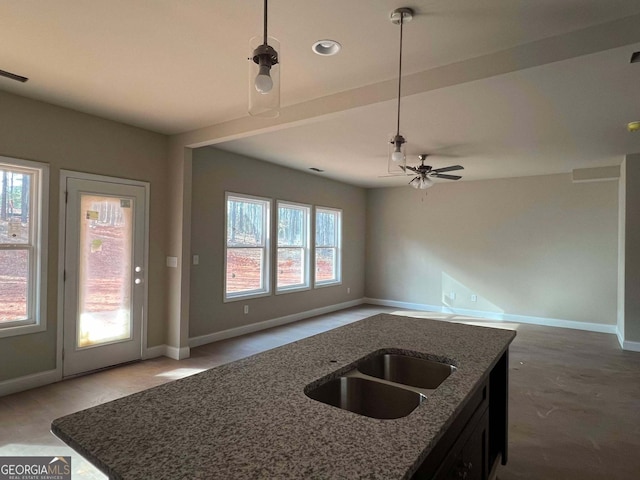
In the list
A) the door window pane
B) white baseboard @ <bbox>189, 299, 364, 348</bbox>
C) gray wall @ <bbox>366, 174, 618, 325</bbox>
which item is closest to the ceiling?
the door window pane

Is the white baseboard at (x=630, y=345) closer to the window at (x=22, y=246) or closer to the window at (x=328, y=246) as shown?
the window at (x=328, y=246)

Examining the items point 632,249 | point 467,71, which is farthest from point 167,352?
point 632,249

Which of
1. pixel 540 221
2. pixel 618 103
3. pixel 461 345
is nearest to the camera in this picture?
pixel 461 345

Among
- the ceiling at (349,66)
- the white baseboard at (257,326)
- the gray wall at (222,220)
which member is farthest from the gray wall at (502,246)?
the ceiling at (349,66)

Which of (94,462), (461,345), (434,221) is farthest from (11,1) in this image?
(434,221)

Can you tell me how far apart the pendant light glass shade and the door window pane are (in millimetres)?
3123

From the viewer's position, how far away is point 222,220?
5281mm

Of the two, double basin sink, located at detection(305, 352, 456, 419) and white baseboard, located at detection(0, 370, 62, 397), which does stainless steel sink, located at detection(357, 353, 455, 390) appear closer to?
double basin sink, located at detection(305, 352, 456, 419)

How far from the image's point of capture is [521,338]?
5.68 m

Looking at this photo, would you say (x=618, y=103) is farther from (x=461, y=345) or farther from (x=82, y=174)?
(x=82, y=174)

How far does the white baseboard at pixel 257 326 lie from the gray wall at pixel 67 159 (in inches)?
22.1

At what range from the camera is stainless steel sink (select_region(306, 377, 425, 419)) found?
1.47 meters

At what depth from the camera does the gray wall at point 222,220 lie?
196 inches

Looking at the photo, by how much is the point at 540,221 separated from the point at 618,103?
12.3 ft
